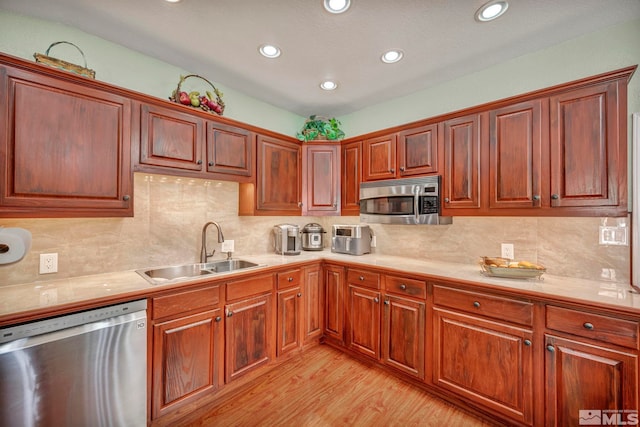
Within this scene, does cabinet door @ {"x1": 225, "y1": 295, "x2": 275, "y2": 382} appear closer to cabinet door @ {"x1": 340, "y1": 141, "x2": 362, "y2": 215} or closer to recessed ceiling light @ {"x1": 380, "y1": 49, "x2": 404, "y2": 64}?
cabinet door @ {"x1": 340, "y1": 141, "x2": 362, "y2": 215}

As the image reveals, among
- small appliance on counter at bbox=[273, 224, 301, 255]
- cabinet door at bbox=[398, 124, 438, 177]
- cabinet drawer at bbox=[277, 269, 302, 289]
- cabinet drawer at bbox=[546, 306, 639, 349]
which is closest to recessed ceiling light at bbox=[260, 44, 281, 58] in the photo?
cabinet door at bbox=[398, 124, 438, 177]

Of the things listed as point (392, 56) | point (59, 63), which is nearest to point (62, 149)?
point (59, 63)

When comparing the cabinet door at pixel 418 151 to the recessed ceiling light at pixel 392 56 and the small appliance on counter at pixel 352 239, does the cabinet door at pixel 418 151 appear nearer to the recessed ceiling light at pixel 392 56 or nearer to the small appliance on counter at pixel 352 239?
the recessed ceiling light at pixel 392 56

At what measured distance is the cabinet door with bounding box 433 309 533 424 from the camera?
5.32 ft

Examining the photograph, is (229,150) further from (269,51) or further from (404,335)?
(404,335)

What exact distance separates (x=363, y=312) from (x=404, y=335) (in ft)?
1.34

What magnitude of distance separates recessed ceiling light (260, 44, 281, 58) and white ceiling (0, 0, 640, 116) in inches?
1.9

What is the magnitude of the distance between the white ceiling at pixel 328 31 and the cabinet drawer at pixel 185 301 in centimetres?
181

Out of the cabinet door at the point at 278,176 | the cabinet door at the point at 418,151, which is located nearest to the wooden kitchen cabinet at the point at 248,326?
the cabinet door at the point at 278,176

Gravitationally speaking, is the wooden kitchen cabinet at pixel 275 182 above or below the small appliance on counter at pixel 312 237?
above

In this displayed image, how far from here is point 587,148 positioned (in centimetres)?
165

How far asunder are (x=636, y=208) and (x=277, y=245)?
2.81 metres

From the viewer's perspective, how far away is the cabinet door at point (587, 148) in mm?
1565

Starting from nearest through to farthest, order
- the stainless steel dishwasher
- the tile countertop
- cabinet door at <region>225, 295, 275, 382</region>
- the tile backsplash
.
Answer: the stainless steel dishwasher → the tile countertop → the tile backsplash → cabinet door at <region>225, 295, 275, 382</region>
